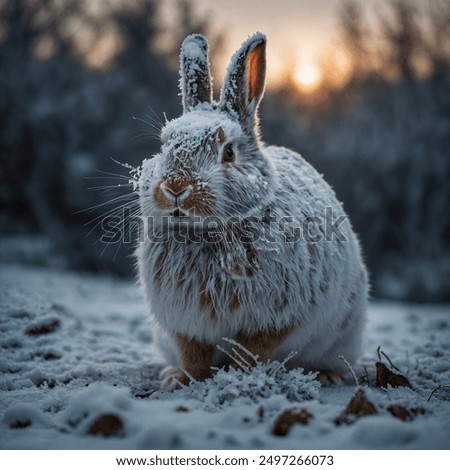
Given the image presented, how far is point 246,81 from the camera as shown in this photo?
3375 millimetres

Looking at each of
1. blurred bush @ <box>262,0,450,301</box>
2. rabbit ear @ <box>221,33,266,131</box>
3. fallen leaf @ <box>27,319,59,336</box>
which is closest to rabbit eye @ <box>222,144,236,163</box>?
rabbit ear @ <box>221,33,266,131</box>

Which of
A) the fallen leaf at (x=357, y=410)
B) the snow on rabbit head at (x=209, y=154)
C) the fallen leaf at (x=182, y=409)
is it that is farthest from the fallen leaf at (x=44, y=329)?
the fallen leaf at (x=357, y=410)

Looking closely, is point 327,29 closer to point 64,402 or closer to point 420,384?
point 420,384

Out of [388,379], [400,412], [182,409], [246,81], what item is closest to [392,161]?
[246,81]

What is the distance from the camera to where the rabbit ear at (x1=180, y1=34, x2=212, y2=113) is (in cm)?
347

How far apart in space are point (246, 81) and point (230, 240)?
102 centimetres

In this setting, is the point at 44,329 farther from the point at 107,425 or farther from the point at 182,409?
the point at 107,425

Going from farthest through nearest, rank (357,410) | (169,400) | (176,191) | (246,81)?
(246,81)
(176,191)
(169,400)
(357,410)

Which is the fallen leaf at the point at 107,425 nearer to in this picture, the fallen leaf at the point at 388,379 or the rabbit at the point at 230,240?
the rabbit at the point at 230,240

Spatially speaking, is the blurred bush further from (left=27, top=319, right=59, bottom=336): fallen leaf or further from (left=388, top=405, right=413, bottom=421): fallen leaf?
(left=388, top=405, right=413, bottom=421): fallen leaf

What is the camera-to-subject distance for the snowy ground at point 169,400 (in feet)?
6.95

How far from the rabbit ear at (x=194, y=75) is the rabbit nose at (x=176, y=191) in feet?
2.69

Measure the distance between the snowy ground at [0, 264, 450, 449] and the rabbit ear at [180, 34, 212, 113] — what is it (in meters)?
1.74

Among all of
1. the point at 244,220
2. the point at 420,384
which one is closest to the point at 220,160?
the point at 244,220
